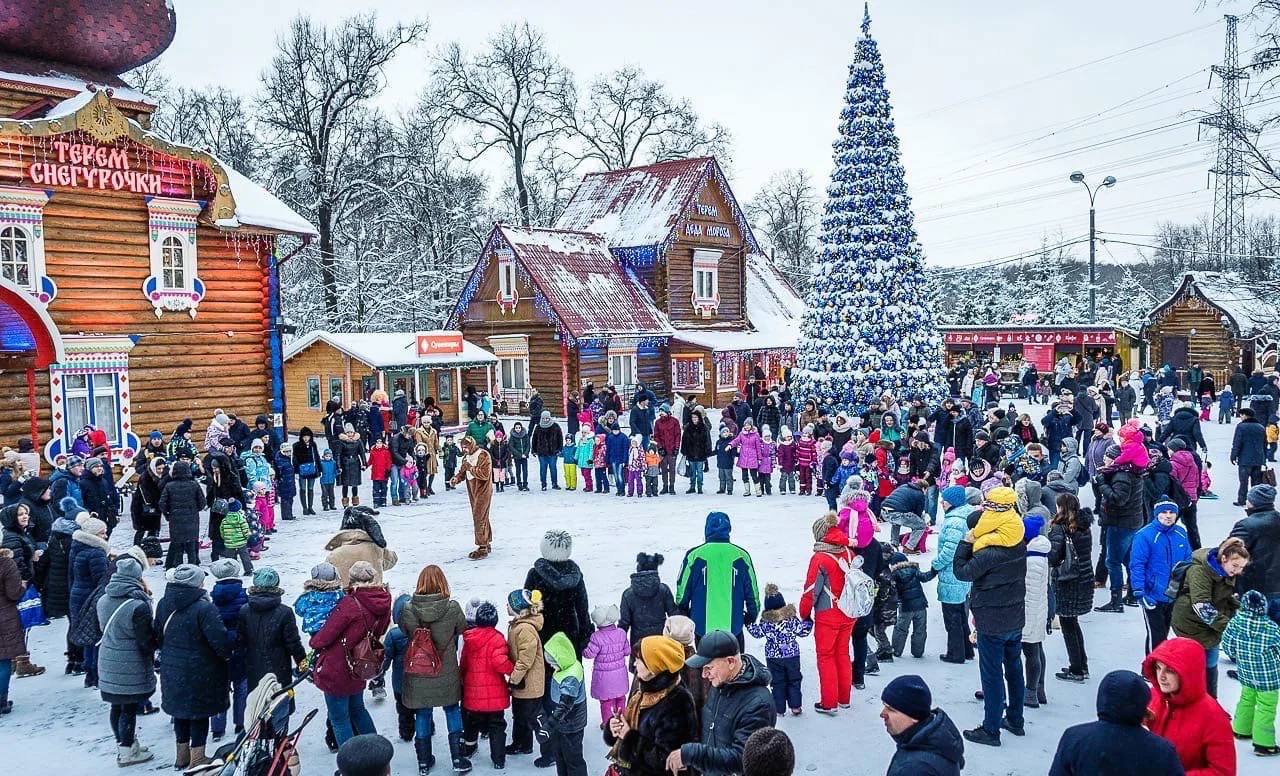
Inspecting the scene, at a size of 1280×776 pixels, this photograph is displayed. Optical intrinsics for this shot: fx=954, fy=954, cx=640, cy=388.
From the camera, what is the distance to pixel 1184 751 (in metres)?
4.54

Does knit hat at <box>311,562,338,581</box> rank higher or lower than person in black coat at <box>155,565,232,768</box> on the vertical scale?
higher

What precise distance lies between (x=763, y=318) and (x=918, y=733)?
3239cm

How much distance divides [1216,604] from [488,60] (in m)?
39.8

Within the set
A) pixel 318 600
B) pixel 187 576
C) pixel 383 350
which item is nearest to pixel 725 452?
pixel 318 600

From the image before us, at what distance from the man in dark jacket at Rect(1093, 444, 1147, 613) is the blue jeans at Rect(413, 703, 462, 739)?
22.0 feet

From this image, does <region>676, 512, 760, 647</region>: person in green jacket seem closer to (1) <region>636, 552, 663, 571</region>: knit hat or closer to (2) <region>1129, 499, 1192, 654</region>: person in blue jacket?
(1) <region>636, 552, 663, 571</region>: knit hat

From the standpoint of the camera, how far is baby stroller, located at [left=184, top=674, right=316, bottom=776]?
4590 mm

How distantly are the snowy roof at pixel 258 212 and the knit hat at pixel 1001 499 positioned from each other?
51.7 feet

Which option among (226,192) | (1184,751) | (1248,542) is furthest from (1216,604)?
(226,192)

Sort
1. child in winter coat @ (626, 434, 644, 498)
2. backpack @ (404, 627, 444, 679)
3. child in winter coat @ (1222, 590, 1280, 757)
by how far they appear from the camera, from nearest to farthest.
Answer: child in winter coat @ (1222, 590, 1280, 757), backpack @ (404, 627, 444, 679), child in winter coat @ (626, 434, 644, 498)

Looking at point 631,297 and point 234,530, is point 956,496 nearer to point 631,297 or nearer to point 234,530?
point 234,530

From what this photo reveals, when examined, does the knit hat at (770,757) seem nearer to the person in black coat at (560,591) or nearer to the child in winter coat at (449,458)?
the person in black coat at (560,591)

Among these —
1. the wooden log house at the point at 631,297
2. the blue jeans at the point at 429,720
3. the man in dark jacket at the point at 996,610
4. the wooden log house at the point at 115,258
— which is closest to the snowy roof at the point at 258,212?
the wooden log house at the point at 115,258

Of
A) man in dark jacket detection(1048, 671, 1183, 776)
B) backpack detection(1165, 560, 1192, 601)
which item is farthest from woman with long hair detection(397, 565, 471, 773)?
backpack detection(1165, 560, 1192, 601)
